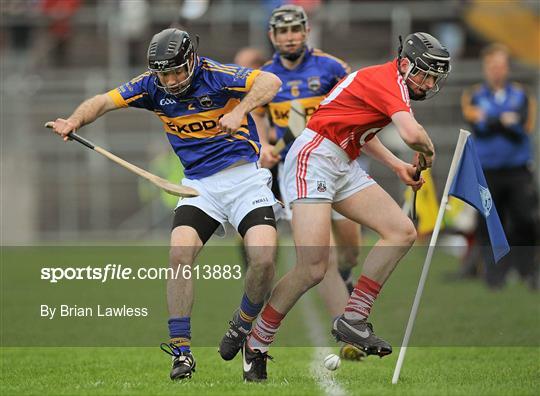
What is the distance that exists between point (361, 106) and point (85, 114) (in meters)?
1.75

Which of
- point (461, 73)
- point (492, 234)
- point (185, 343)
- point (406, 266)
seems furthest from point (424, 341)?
point (461, 73)

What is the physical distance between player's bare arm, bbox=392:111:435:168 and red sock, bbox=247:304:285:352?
139 centimetres

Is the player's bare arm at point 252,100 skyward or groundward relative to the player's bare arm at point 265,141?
skyward

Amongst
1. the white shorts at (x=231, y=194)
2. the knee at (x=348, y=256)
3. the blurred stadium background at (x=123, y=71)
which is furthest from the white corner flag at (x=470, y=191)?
the blurred stadium background at (x=123, y=71)

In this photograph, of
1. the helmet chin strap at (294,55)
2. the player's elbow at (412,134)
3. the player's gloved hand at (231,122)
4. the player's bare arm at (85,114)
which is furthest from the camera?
the helmet chin strap at (294,55)

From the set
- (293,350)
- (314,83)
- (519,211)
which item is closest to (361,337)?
(293,350)

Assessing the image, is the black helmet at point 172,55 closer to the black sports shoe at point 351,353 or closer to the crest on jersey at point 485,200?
the crest on jersey at point 485,200

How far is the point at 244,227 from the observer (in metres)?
7.09

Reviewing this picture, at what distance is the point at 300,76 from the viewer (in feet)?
29.5

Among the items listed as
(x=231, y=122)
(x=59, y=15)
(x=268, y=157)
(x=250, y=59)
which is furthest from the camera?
(x=59, y=15)

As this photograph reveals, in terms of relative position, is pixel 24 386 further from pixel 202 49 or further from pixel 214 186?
pixel 202 49

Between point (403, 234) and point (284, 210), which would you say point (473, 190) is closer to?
point (403, 234)

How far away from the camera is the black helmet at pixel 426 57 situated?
6.64 metres

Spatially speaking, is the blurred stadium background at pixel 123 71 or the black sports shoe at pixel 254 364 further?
the blurred stadium background at pixel 123 71
